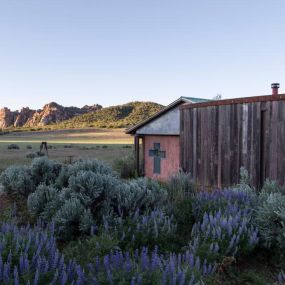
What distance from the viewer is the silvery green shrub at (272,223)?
14.5 feet

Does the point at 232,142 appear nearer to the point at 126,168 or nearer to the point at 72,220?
the point at 72,220

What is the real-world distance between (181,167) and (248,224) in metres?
6.56

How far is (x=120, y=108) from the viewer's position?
113 m

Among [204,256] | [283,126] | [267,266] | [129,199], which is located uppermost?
[283,126]

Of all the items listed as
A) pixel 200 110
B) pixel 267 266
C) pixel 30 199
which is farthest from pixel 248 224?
pixel 200 110

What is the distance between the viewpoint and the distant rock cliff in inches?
5485

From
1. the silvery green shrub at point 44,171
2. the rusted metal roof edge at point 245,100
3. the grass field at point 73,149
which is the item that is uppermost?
the rusted metal roof edge at point 245,100

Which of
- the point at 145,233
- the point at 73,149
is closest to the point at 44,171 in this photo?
the point at 145,233

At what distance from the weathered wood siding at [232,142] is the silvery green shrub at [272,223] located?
3380 millimetres

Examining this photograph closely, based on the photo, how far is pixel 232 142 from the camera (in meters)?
9.16

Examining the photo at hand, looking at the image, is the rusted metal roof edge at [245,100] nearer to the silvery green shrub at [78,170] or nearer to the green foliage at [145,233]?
the silvery green shrub at [78,170]

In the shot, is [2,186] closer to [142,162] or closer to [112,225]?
[112,225]

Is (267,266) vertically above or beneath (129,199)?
beneath

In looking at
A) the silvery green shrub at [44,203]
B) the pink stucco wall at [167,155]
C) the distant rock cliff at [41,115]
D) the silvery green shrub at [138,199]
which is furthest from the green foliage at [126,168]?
the distant rock cliff at [41,115]
